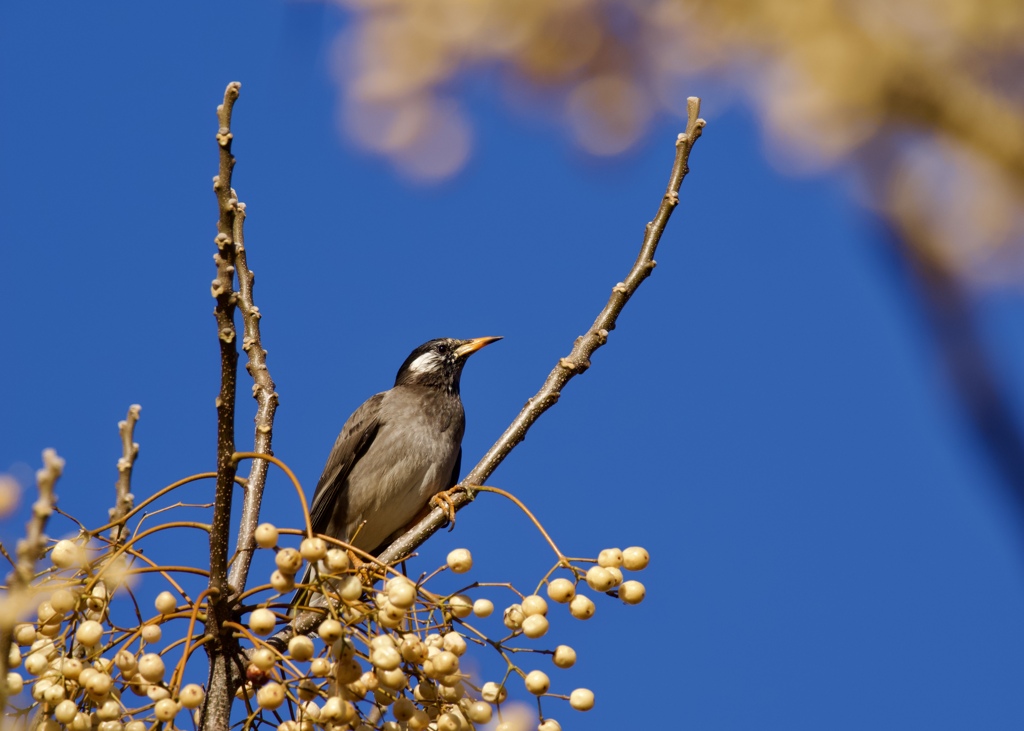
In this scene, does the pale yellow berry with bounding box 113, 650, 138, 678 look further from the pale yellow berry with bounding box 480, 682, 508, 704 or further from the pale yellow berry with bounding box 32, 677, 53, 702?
the pale yellow berry with bounding box 480, 682, 508, 704

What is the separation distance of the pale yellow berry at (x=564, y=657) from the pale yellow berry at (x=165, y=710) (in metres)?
0.85

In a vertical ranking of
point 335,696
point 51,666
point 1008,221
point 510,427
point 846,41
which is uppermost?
point 510,427

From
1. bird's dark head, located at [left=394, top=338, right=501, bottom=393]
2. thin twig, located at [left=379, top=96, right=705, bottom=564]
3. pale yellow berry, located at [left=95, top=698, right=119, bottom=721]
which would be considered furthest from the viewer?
bird's dark head, located at [left=394, top=338, right=501, bottom=393]

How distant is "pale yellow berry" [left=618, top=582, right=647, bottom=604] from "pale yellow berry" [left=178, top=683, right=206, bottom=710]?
98 cm

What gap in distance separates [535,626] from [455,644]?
190 mm

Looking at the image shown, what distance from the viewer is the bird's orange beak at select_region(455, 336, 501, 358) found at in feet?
21.6

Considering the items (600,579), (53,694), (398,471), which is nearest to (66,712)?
(53,694)

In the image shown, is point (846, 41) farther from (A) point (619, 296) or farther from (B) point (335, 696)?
(A) point (619, 296)

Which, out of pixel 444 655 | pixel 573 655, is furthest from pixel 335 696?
pixel 573 655

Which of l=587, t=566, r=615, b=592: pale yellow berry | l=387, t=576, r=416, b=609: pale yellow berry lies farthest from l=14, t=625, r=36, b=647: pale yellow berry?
l=587, t=566, r=615, b=592: pale yellow berry

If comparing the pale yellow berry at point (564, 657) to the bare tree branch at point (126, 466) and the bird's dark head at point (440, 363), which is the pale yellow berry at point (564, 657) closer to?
the bare tree branch at point (126, 466)

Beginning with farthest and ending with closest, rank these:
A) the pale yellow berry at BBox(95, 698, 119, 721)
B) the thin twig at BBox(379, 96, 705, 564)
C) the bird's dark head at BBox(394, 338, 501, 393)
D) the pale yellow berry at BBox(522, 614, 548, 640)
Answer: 1. the bird's dark head at BBox(394, 338, 501, 393)
2. the thin twig at BBox(379, 96, 705, 564)
3. the pale yellow berry at BBox(522, 614, 548, 640)
4. the pale yellow berry at BBox(95, 698, 119, 721)

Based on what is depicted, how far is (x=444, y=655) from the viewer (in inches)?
87.7

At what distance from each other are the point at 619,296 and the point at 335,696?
1681 mm
